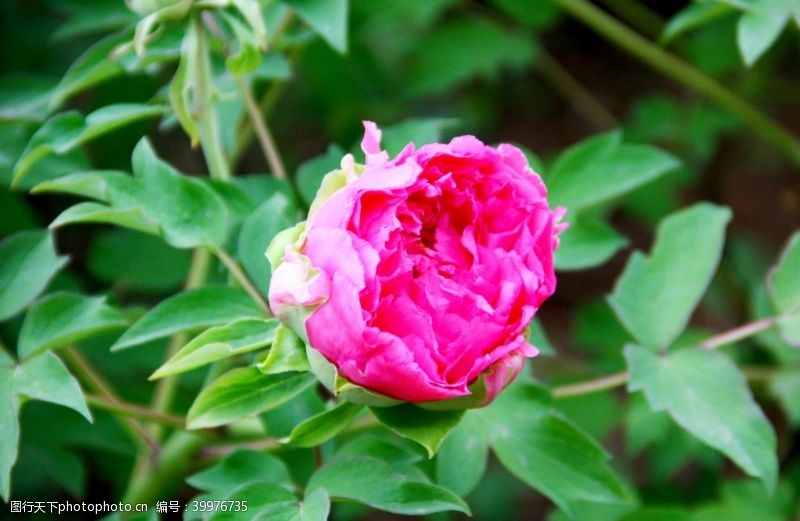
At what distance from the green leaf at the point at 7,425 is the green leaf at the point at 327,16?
0.47 m

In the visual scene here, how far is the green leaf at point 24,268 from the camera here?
0.99 metres

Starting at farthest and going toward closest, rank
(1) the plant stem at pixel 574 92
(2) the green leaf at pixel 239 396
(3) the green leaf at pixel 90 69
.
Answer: (1) the plant stem at pixel 574 92 < (3) the green leaf at pixel 90 69 < (2) the green leaf at pixel 239 396

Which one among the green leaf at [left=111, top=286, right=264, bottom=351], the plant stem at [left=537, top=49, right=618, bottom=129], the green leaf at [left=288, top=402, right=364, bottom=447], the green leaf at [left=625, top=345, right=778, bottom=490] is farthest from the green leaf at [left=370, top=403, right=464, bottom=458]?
the plant stem at [left=537, top=49, right=618, bottom=129]

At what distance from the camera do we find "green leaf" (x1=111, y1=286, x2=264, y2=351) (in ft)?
2.89

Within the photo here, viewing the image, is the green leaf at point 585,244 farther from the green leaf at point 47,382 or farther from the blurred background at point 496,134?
the green leaf at point 47,382

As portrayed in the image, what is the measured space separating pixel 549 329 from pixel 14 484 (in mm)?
1279

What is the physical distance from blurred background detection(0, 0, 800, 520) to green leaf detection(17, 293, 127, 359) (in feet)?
0.77

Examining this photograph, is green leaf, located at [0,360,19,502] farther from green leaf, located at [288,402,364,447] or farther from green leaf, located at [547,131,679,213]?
green leaf, located at [547,131,679,213]

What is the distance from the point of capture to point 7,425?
84 centimetres

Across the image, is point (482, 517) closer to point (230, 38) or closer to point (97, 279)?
point (97, 279)

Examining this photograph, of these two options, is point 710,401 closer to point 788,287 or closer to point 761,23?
point 788,287

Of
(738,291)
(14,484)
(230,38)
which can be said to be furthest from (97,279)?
(738,291)

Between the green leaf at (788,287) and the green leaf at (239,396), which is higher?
the green leaf at (239,396)

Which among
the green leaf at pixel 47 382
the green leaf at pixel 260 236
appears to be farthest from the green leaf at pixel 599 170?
the green leaf at pixel 47 382
